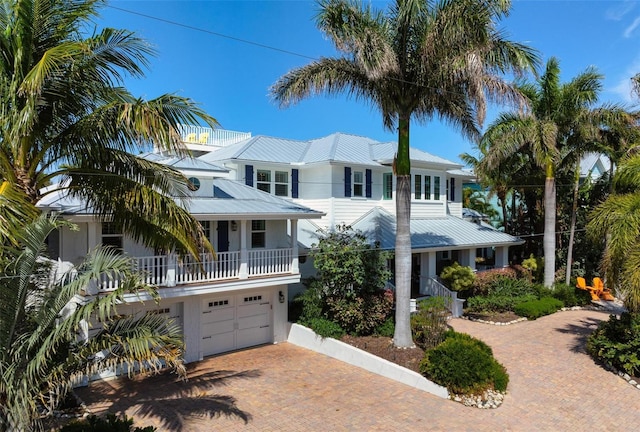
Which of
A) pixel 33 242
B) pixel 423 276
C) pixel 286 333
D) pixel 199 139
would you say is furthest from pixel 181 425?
pixel 199 139

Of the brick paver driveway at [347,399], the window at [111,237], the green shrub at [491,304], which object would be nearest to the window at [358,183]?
the green shrub at [491,304]

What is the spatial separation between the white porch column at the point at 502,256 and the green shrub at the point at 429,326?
34.1 feet

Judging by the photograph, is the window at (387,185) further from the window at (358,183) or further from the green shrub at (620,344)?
the green shrub at (620,344)

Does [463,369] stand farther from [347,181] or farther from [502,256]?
[502,256]

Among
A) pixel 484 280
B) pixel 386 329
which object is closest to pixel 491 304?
pixel 484 280

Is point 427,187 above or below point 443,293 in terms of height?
above

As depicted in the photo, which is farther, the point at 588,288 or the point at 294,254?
the point at 588,288

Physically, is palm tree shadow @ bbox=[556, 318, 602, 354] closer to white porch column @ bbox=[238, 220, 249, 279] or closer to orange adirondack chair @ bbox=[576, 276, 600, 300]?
orange adirondack chair @ bbox=[576, 276, 600, 300]

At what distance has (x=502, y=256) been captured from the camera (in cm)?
2527

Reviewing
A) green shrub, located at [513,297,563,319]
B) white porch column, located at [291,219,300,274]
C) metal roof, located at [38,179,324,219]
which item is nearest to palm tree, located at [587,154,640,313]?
green shrub, located at [513,297,563,319]

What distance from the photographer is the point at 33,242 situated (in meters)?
6.50

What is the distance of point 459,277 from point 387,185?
624 cm

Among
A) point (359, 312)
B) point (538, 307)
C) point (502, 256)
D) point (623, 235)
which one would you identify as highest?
point (623, 235)

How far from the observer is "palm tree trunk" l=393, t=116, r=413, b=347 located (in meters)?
14.4
